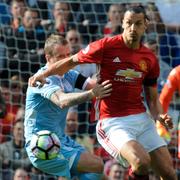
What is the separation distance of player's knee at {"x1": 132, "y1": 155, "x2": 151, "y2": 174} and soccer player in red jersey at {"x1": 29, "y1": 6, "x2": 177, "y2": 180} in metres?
0.22

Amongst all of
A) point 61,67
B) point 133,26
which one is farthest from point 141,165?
point 133,26

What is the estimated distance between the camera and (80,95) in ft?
22.0

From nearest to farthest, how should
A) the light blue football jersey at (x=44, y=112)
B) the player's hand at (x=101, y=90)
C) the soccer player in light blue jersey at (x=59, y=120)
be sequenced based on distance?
the player's hand at (x=101, y=90), the soccer player in light blue jersey at (x=59, y=120), the light blue football jersey at (x=44, y=112)

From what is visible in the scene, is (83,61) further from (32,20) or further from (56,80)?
(32,20)

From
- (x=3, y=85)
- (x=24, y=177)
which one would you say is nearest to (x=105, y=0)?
(x=3, y=85)

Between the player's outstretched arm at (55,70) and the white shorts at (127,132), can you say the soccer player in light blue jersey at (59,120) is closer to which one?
the player's outstretched arm at (55,70)

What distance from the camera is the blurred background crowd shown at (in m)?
10.2

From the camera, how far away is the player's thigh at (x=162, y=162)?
23.4 feet

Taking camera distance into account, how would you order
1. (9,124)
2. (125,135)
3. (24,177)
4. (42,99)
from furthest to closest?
(9,124), (24,177), (42,99), (125,135)

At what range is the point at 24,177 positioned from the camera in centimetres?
980

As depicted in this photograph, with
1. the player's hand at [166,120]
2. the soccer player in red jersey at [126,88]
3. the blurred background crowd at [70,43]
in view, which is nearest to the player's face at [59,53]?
the soccer player in red jersey at [126,88]

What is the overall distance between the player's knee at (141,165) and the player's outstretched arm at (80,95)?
591 millimetres

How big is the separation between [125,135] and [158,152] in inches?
13.9

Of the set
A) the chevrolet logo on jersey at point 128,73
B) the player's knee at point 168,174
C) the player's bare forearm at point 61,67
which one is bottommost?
the player's knee at point 168,174
